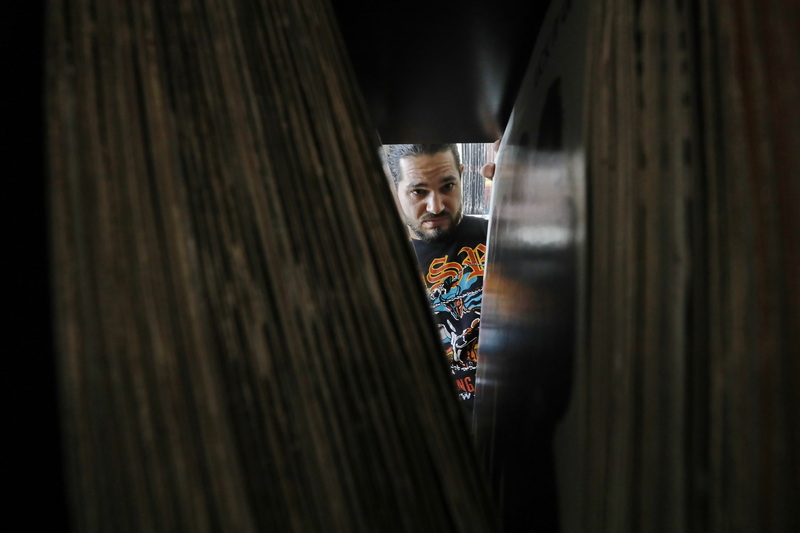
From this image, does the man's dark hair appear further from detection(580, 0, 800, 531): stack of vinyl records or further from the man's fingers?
detection(580, 0, 800, 531): stack of vinyl records

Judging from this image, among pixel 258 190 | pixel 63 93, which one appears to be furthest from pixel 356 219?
pixel 63 93

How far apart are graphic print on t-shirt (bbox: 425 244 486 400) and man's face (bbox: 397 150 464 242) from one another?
0.11 m

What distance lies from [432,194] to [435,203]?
0.10 feet

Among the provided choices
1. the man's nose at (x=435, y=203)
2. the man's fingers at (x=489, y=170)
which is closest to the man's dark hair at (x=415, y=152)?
the man's nose at (x=435, y=203)

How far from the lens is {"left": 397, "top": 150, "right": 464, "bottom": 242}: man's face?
1.53m


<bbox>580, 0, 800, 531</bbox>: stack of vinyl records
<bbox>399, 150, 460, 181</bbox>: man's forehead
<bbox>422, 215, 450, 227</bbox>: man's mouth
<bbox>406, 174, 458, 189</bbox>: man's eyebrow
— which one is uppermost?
<bbox>399, 150, 460, 181</bbox>: man's forehead

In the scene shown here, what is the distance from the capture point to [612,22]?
0.24 m

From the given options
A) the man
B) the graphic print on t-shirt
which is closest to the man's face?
the man

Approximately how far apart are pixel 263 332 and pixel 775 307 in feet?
0.79

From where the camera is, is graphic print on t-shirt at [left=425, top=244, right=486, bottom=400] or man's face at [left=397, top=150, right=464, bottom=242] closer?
graphic print on t-shirt at [left=425, top=244, right=486, bottom=400]

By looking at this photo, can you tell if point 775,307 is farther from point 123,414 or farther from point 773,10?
point 123,414

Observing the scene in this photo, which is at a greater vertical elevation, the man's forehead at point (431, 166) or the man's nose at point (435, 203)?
the man's forehead at point (431, 166)

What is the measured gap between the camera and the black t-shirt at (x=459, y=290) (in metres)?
1.28

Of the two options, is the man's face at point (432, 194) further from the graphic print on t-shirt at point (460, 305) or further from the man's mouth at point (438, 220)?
the graphic print on t-shirt at point (460, 305)
